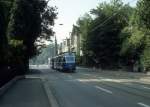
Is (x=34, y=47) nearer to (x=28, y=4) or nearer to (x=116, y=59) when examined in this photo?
(x=28, y=4)

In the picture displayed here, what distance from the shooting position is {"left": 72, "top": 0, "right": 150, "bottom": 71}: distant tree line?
67750 millimetres

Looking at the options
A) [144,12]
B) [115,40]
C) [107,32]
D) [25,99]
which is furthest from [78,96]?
[107,32]

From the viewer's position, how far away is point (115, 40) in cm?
8744

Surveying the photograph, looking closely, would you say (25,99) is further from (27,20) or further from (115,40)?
(115,40)

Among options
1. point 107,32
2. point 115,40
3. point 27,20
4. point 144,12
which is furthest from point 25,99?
point 107,32

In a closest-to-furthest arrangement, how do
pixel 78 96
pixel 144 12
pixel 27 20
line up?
1. pixel 78 96
2. pixel 144 12
3. pixel 27 20

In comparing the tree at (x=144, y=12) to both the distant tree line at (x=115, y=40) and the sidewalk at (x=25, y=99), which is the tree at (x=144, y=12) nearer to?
the distant tree line at (x=115, y=40)

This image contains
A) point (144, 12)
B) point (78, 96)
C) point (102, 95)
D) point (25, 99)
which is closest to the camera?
point (25, 99)

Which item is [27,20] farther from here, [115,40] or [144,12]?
[115,40]

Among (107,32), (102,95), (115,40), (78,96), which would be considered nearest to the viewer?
(78,96)

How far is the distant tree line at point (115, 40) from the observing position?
67.8 meters

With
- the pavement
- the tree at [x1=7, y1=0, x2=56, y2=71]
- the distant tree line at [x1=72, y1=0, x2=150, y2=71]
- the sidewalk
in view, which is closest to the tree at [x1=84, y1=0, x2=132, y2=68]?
the distant tree line at [x1=72, y1=0, x2=150, y2=71]

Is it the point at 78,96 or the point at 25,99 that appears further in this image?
the point at 78,96

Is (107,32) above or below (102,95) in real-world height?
above
